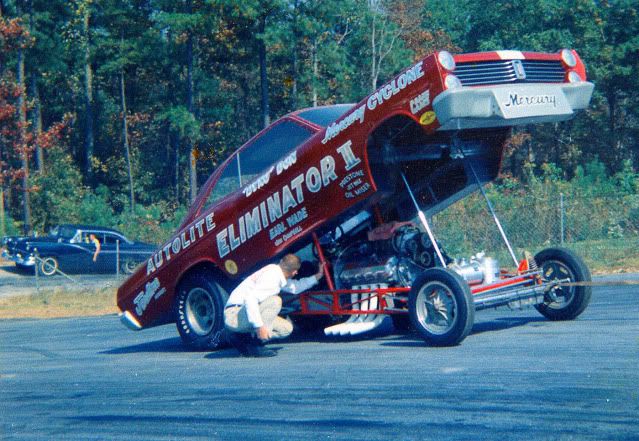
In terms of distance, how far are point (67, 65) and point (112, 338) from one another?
41.0 m

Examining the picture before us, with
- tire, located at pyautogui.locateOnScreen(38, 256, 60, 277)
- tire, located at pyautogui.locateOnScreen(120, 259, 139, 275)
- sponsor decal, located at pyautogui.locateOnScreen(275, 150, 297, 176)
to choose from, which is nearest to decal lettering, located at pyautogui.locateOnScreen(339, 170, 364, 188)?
sponsor decal, located at pyautogui.locateOnScreen(275, 150, 297, 176)

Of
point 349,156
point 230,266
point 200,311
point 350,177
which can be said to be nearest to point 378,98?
point 349,156

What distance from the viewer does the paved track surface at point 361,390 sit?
588 cm

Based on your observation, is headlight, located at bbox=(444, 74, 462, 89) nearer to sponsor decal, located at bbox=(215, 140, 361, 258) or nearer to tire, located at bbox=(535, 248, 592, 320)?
sponsor decal, located at bbox=(215, 140, 361, 258)

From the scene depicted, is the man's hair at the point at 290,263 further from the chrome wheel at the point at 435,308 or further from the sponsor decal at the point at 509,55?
the sponsor decal at the point at 509,55

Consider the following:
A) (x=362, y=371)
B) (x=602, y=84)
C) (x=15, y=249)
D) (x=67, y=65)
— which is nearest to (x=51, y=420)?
(x=362, y=371)

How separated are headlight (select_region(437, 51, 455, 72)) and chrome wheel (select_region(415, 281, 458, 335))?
1997 mm

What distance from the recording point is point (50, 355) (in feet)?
37.6

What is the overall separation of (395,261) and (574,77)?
2545mm

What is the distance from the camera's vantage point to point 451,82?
26.3ft

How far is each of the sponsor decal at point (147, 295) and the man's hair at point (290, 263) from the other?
2019 mm

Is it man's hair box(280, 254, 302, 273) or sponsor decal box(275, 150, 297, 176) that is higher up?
sponsor decal box(275, 150, 297, 176)

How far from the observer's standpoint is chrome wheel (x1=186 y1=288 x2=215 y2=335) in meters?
10.4

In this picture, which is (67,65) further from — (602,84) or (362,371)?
(362,371)
